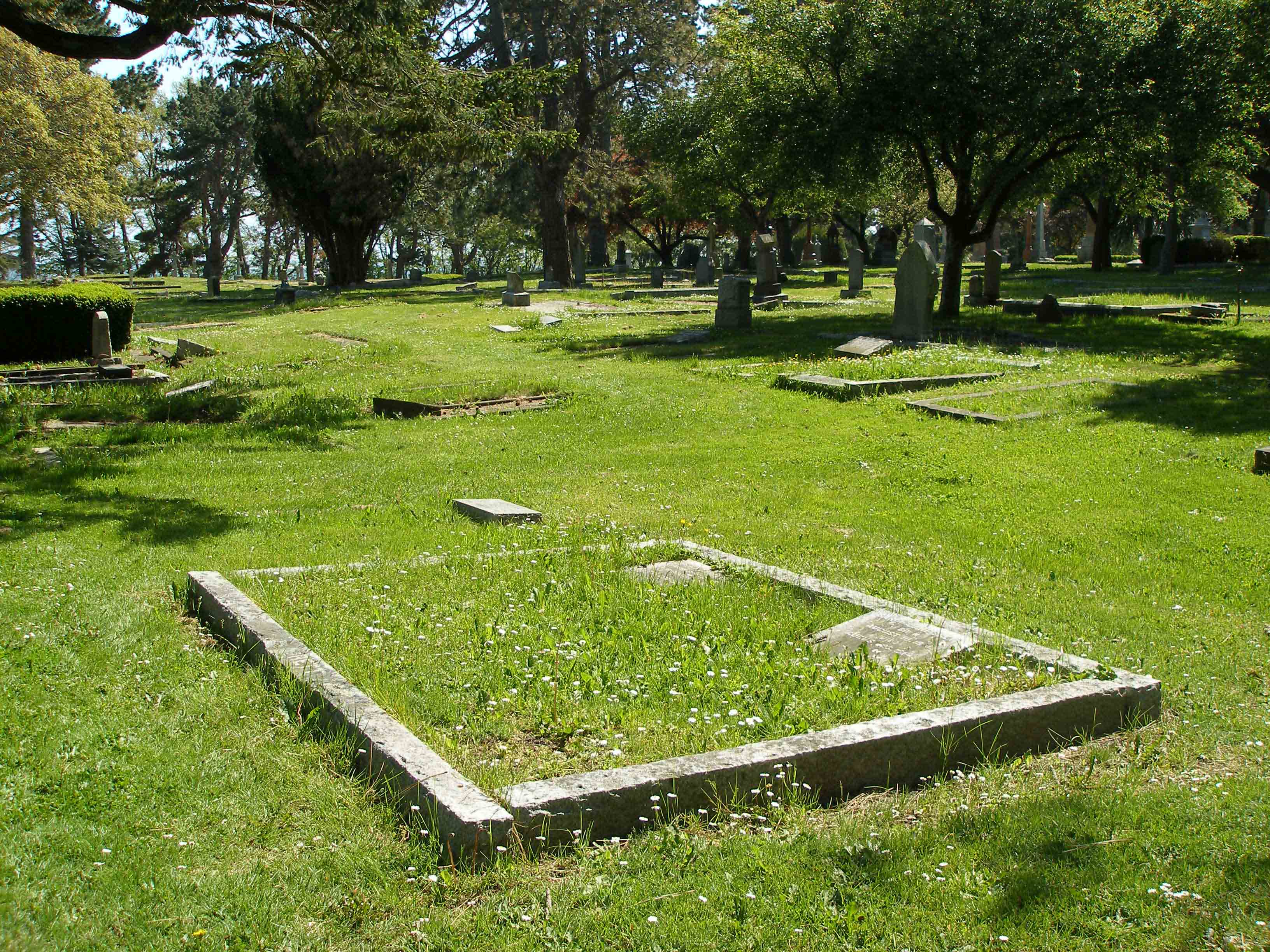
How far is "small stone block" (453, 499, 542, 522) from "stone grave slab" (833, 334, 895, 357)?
33.2 ft

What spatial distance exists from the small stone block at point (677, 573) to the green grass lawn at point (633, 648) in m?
0.44

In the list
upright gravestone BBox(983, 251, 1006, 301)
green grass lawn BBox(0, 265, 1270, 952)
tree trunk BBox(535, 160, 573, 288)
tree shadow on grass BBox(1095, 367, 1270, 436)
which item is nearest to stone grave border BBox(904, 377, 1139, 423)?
green grass lawn BBox(0, 265, 1270, 952)

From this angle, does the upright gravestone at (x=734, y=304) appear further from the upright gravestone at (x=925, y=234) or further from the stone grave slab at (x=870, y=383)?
the stone grave slab at (x=870, y=383)

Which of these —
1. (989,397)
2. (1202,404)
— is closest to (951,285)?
(989,397)

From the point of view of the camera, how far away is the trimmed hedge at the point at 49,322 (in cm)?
1992

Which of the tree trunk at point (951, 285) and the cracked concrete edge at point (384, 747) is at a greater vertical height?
the tree trunk at point (951, 285)

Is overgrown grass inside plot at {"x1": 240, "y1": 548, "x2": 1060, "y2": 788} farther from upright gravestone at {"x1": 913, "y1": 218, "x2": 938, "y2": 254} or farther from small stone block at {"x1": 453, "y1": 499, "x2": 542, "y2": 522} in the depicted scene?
upright gravestone at {"x1": 913, "y1": 218, "x2": 938, "y2": 254}

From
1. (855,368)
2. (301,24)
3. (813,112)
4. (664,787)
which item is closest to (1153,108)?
(813,112)

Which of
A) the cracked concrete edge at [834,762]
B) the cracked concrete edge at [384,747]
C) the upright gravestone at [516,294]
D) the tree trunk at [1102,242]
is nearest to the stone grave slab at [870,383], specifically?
the cracked concrete edge at [834,762]

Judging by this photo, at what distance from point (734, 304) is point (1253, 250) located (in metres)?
27.4

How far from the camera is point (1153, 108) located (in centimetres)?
1966

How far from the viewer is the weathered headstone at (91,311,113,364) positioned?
19641 millimetres

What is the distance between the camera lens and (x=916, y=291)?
19.0 m

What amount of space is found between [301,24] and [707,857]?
12.9 metres
